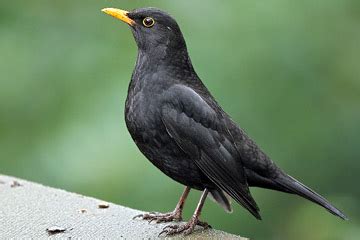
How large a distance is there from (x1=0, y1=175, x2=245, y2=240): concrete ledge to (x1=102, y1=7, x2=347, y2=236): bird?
126 millimetres

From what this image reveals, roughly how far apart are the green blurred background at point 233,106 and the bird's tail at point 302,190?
1308 millimetres

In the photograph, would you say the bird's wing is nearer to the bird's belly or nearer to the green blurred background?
the bird's belly

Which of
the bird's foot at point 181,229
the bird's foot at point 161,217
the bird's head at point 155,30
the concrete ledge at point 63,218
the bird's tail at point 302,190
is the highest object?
the bird's head at point 155,30

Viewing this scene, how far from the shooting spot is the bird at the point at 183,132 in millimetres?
4645

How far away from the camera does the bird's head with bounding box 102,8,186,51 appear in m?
4.84

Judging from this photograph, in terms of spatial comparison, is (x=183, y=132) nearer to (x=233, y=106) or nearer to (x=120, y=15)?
(x=120, y=15)

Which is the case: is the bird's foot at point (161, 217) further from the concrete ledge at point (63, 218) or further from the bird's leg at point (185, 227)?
the bird's leg at point (185, 227)

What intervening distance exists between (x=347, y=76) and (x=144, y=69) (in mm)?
2219

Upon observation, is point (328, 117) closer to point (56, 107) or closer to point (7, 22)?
point (56, 107)

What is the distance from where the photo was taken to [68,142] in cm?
648

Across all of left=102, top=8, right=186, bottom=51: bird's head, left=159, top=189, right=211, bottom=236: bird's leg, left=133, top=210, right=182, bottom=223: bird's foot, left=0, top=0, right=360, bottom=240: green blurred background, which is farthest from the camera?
left=0, top=0, right=360, bottom=240: green blurred background

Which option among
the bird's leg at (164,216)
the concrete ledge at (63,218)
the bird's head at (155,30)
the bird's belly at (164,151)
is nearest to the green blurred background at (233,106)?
the concrete ledge at (63,218)

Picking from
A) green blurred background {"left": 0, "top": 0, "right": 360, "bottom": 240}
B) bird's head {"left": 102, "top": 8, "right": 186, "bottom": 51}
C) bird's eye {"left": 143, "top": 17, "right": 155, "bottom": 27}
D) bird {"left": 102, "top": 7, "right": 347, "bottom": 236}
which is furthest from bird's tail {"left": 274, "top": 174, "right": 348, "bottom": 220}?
green blurred background {"left": 0, "top": 0, "right": 360, "bottom": 240}

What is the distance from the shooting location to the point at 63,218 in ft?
16.3
